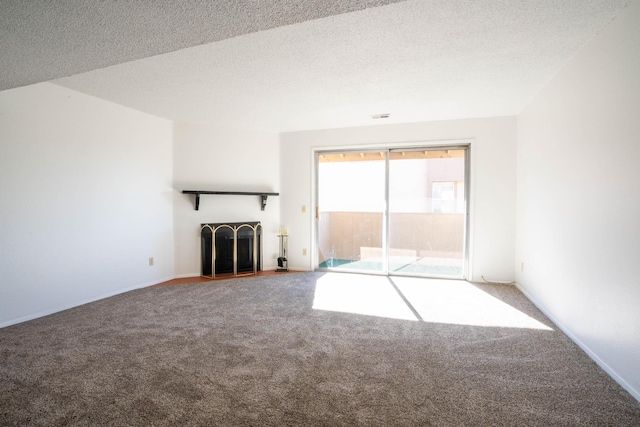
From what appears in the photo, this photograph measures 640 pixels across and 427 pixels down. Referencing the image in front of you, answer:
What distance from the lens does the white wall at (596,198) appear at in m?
Result: 1.76

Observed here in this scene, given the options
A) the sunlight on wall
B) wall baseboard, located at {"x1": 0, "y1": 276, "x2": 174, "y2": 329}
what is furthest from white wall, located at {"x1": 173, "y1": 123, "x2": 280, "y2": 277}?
the sunlight on wall

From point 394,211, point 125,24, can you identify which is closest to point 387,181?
point 394,211

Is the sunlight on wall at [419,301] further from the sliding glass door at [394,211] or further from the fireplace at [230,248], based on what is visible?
the fireplace at [230,248]

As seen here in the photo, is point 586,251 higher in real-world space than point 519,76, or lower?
lower

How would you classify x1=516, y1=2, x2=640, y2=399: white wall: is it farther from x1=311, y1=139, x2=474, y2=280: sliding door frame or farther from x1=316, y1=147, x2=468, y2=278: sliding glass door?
x1=316, y1=147, x2=468, y2=278: sliding glass door

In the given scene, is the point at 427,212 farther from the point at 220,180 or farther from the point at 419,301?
the point at 220,180

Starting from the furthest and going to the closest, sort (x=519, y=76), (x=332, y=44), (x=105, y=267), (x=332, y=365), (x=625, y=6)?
(x=105, y=267) → (x=519, y=76) → (x=332, y=44) → (x=332, y=365) → (x=625, y=6)

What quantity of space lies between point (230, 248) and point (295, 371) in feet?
10.0

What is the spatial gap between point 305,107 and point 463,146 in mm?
2428

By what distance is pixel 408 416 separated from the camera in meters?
1.52

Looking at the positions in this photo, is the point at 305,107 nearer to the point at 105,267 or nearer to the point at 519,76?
the point at 519,76

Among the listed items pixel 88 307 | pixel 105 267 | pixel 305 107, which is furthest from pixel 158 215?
pixel 305 107

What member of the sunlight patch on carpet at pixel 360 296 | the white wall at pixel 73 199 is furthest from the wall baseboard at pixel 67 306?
the sunlight patch on carpet at pixel 360 296

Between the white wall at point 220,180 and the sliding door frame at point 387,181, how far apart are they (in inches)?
25.8
